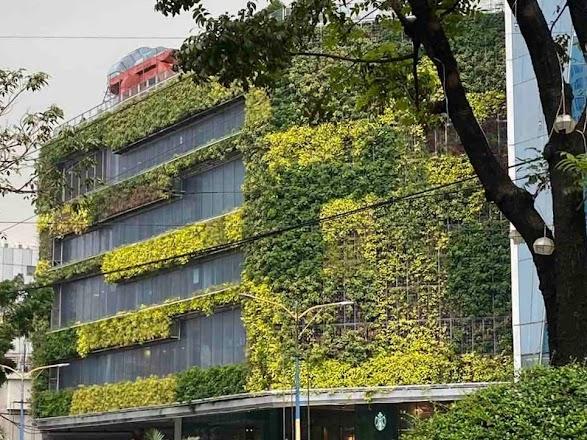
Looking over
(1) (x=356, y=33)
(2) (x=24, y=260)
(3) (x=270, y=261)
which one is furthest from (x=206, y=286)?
(2) (x=24, y=260)

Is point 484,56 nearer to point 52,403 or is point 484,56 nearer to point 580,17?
point 52,403

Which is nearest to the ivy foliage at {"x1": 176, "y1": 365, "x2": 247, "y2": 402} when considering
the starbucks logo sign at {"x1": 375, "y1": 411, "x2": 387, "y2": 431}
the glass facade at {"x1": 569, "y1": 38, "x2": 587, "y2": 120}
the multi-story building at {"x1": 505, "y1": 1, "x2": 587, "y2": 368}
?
the starbucks logo sign at {"x1": 375, "y1": 411, "x2": 387, "y2": 431}

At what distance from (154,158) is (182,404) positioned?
9.92 meters

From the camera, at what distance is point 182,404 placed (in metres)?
41.5

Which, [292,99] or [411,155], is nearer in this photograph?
[411,155]

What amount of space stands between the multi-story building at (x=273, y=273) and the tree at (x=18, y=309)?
479 inches

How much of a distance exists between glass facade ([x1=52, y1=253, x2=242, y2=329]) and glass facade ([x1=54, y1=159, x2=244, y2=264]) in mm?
1512

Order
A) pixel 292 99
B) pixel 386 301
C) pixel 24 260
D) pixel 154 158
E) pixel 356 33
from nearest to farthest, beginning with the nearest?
Result: 1. pixel 356 33
2. pixel 386 301
3. pixel 292 99
4. pixel 154 158
5. pixel 24 260

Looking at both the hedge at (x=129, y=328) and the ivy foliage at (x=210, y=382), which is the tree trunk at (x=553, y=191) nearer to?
the ivy foliage at (x=210, y=382)

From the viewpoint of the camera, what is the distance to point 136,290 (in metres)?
45.6

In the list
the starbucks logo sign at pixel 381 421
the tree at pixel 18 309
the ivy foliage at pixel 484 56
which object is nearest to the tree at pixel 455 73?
the tree at pixel 18 309

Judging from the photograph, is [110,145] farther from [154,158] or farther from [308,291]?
[308,291]

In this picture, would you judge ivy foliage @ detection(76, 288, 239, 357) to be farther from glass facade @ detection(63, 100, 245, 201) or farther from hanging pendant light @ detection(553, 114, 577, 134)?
hanging pendant light @ detection(553, 114, 577, 134)

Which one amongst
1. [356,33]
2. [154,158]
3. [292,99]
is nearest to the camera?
[356,33]
